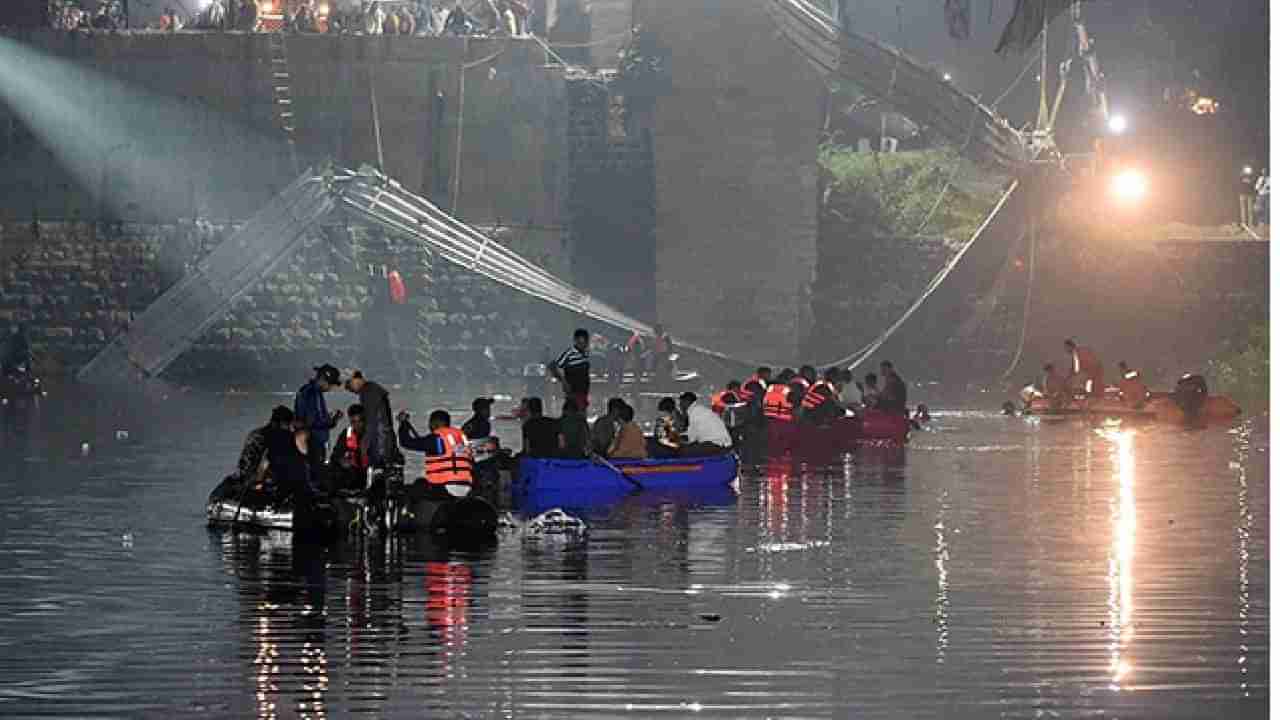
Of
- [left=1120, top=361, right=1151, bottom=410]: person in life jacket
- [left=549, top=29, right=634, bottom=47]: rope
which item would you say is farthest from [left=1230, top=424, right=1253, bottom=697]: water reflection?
[left=549, top=29, right=634, bottom=47]: rope

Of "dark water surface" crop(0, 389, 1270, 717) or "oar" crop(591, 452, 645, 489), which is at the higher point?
"oar" crop(591, 452, 645, 489)

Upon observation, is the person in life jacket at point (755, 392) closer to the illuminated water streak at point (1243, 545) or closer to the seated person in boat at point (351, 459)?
the illuminated water streak at point (1243, 545)

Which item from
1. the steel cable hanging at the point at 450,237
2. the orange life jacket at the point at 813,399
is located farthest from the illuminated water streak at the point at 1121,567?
the steel cable hanging at the point at 450,237

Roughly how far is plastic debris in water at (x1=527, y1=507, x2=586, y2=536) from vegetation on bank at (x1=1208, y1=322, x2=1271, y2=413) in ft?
81.8

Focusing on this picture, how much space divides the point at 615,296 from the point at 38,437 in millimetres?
19406

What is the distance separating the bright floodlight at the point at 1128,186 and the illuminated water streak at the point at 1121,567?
23.8 metres

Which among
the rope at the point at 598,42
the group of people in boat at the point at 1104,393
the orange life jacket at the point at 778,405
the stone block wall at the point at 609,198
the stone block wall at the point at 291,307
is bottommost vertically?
the orange life jacket at the point at 778,405

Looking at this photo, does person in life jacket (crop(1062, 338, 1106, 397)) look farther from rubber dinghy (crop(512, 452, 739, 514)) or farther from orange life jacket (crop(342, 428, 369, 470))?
orange life jacket (crop(342, 428, 369, 470))

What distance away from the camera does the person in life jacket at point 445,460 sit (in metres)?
26.0

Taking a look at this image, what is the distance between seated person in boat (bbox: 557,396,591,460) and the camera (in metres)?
29.9

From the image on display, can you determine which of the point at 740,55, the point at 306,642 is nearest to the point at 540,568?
the point at 306,642

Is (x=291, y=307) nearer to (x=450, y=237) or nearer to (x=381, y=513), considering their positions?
(x=450, y=237)

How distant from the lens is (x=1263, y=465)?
36.1m

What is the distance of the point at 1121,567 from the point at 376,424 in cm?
711
